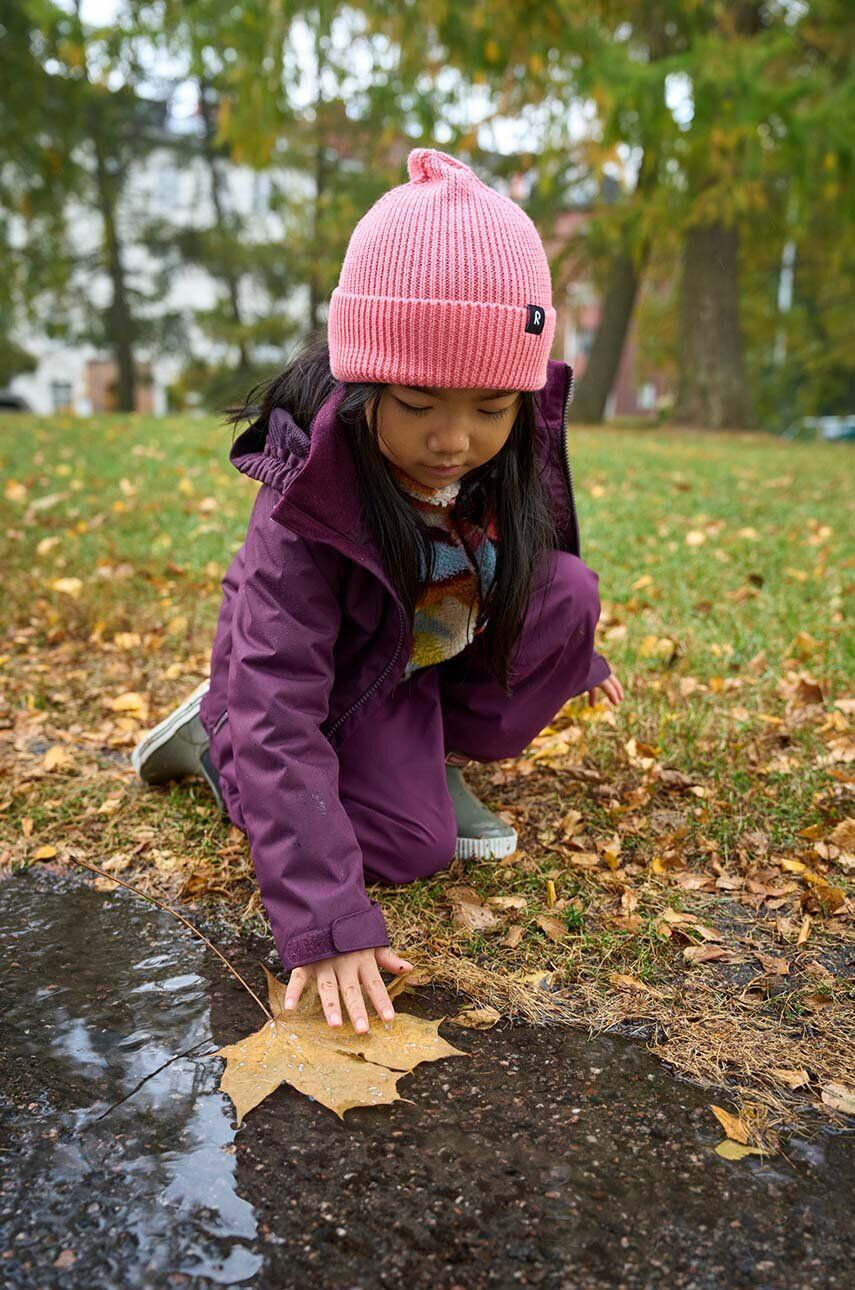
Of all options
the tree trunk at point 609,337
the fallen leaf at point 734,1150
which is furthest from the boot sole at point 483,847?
the tree trunk at point 609,337

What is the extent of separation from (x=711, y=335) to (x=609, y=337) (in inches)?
58.6

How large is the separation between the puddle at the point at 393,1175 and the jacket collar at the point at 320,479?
2.40 ft

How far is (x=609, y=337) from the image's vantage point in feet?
44.4

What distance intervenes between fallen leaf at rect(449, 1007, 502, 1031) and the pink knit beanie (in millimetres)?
941

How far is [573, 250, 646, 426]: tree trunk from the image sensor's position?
532 inches

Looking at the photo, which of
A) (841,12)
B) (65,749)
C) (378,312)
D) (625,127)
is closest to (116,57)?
(625,127)

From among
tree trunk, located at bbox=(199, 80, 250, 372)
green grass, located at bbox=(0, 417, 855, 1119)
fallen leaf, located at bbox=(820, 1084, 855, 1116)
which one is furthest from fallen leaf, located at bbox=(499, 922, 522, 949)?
tree trunk, located at bbox=(199, 80, 250, 372)

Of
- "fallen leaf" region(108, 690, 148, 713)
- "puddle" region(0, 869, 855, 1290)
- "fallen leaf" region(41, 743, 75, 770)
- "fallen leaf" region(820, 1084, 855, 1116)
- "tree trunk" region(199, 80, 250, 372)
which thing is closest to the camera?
"puddle" region(0, 869, 855, 1290)

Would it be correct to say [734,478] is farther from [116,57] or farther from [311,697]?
[116,57]

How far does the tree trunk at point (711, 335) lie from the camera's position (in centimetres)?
1241

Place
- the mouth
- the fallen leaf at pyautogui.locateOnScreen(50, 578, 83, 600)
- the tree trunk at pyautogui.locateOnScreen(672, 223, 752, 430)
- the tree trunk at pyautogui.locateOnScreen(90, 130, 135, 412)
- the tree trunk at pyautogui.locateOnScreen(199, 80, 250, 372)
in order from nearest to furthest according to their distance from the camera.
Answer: the mouth, the fallen leaf at pyautogui.locateOnScreen(50, 578, 83, 600), the tree trunk at pyautogui.locateOnScreen(672, 223, 752, 430), the tree trunk at pyautogui.locateOnScreen(90, 130, 135, 412), the tree trunk at pyautogui.locateOnScreen(199, 80, 250, 372)

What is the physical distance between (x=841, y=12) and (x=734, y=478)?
6465mm

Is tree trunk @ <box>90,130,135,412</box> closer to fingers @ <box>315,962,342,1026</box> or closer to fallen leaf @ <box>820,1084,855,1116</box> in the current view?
fingers @ <box>315,962,342,1026</box>

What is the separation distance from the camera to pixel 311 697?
1849mm
